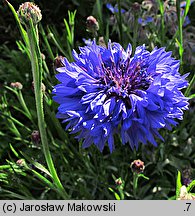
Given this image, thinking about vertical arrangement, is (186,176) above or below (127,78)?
below

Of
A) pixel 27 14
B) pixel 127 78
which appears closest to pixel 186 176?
pixel 127 78

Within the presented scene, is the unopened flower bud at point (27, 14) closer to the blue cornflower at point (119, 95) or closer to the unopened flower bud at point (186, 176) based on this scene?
the blue cornflower at point (119, 95)

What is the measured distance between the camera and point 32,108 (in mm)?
1233

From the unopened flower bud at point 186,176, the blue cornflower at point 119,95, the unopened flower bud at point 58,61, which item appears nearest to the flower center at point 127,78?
the blue cornflower at point 119,95

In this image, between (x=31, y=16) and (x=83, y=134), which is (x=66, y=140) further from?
(x=31, y=16)

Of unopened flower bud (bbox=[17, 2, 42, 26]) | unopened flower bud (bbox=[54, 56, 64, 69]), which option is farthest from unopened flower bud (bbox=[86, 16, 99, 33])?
unopened flower bud (bbox=[17, 2, 42, 26])

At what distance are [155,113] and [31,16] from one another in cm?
27

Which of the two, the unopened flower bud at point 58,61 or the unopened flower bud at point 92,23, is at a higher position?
the unopened flower bud at point 92,23

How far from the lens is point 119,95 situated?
0.71m

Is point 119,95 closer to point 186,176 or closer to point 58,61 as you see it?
point 58,61

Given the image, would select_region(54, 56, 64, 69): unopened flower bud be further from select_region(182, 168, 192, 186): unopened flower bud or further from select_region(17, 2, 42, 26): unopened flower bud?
select_region(182, 168, 192, 186): unopened flower bud

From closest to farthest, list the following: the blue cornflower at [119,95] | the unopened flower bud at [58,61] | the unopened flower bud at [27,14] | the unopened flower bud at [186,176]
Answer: the unopened flower bud at [27,14]
the blue cornflower at [119,95]
the unopened flower bud at [58,61]
the unopened flower bud at [186,176]

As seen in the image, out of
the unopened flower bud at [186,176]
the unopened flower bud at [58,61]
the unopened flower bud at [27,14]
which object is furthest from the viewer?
the unopened flower bud at [186,176]

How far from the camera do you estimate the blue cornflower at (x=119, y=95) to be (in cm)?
66
